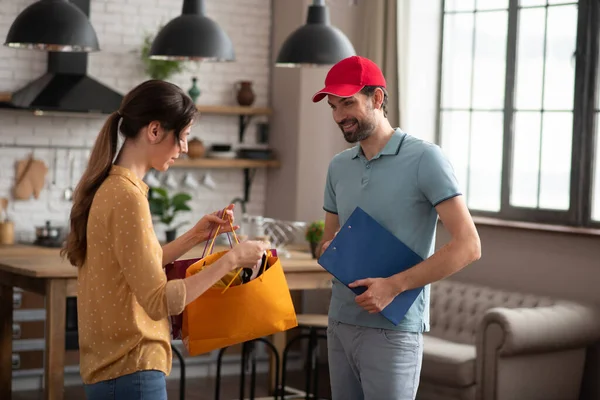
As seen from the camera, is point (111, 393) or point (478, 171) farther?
point (478, 171)

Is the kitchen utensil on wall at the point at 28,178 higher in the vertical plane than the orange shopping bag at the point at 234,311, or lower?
higher

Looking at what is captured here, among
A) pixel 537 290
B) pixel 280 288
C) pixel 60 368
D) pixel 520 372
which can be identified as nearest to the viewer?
pixel 280 288

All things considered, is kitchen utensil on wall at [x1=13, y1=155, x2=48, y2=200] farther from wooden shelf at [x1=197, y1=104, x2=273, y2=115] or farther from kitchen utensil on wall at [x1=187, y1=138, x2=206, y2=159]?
wooden shelf at [x1=197, y1=104, x2=273, y2=115]

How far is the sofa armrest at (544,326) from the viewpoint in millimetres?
5117

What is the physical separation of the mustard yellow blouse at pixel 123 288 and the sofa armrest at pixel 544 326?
10.2 ft

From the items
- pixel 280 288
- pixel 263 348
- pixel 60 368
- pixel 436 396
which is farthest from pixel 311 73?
pixel 280 288

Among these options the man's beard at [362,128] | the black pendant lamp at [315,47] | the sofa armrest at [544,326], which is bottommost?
the sofa armrest at [544,326]

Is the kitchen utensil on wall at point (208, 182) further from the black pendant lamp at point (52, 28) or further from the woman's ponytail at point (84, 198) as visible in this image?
the woman's ponytail at point (84, 198)

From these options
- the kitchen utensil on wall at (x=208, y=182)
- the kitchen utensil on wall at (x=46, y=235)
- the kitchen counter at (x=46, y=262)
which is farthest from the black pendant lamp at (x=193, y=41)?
the kitchen utensil on wall at (x=208, y=182)

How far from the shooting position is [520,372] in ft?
17.3

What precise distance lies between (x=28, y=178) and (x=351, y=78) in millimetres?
4380

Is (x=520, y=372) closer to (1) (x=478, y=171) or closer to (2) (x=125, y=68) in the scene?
(1) (x=478, y=171)

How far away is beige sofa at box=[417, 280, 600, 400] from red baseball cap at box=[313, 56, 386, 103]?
2595mm

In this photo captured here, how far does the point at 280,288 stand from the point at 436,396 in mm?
3167
